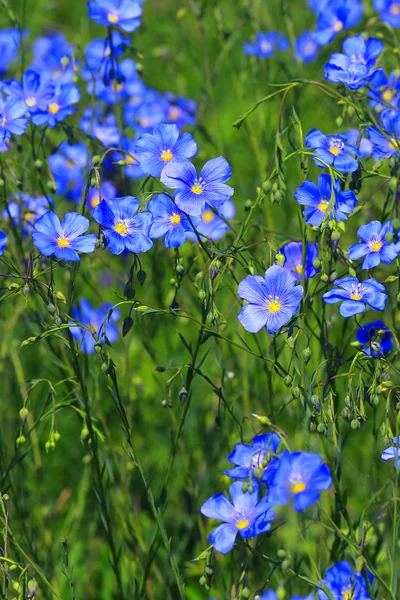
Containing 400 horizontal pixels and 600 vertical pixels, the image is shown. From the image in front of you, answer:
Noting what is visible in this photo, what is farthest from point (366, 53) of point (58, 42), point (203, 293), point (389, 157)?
point (58, 42)

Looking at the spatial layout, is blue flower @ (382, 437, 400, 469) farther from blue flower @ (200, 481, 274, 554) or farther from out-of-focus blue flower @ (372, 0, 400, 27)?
out-of-focus blue flower @ (372, 0, 400, 27)

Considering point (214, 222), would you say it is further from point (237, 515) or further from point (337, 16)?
point (237, 515)

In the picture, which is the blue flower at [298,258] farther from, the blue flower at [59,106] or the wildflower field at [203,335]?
the blue flower at [59,106]

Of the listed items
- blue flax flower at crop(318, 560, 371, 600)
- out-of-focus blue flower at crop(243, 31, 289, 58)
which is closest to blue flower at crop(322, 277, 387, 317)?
blue flax flower at crop(318, 560, 371, 600)

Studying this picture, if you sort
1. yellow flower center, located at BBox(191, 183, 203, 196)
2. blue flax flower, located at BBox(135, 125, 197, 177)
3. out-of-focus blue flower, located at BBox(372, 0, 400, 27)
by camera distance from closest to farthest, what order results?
yellow flower center, located at BBox(191, 183, 203, 196) < blue flax flower, located at BBox(135, 125, 197, 177) < out-of-focus blue flower, located at BBox(372, 0, 400, 27)

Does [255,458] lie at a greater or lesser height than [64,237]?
lesser

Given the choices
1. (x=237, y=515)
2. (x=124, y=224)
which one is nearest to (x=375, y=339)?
(x=237, y=515)

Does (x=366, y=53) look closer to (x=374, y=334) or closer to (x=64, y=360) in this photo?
(x=374, y=334)
